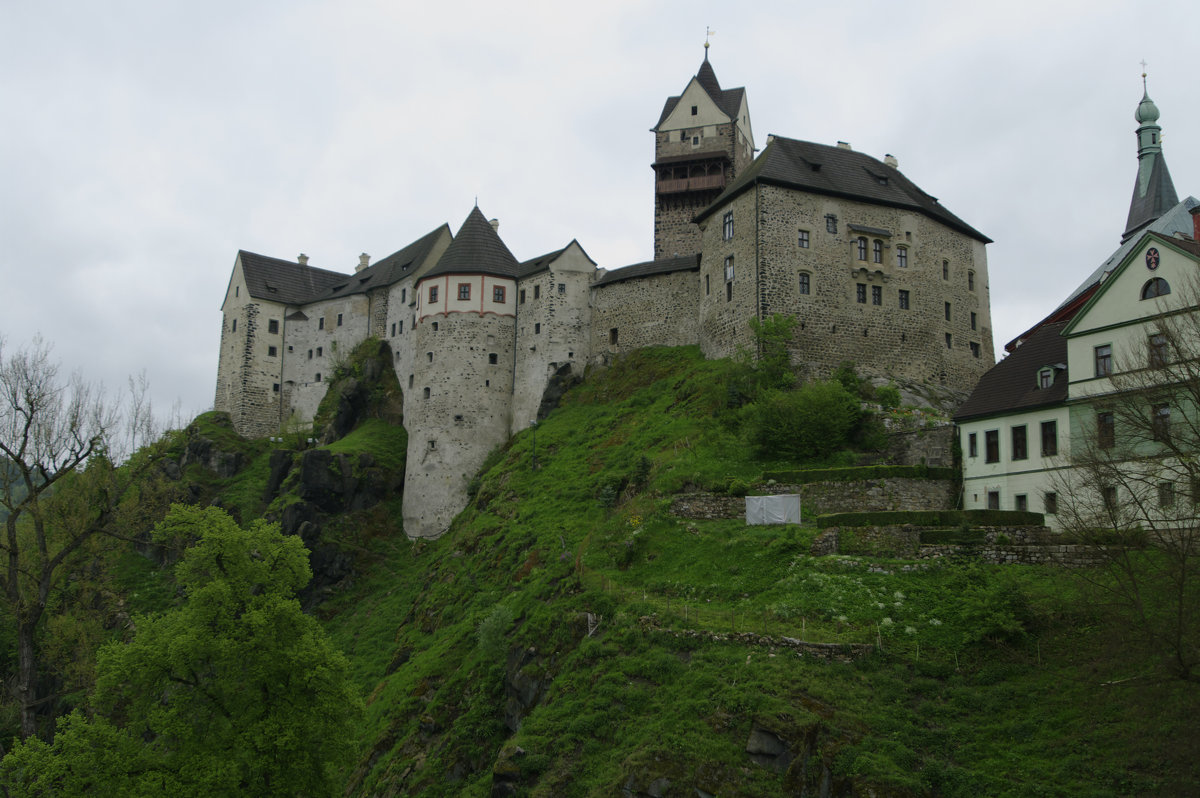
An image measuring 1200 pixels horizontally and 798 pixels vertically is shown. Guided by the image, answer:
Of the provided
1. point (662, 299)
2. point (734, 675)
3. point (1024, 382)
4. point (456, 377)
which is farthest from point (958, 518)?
point (456, 377)

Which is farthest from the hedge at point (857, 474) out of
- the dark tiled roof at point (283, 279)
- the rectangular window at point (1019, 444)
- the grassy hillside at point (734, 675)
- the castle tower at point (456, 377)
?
the dark tiled roof at point (283, 279)

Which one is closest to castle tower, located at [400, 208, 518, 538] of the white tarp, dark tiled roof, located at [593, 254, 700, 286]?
dark tiled roof, located at [593, 254, 700, 286]

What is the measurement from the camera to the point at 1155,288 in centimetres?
3350

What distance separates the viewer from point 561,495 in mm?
48500

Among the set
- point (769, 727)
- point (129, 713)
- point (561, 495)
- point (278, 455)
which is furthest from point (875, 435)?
point (278, 455)

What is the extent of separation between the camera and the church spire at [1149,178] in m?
66.8

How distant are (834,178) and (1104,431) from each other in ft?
92.4

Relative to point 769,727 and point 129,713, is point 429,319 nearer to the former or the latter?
point 129,713

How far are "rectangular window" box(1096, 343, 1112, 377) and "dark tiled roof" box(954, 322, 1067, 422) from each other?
4.85ft

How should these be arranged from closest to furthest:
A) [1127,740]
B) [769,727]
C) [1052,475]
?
[1127,740] < [769,727] < [1052,475]

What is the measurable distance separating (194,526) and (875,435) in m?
27.1

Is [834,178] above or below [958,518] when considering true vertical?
above

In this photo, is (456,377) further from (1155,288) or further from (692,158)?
(1155,288)

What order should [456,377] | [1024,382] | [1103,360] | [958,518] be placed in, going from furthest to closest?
1. [456,377]
2. [1024,382]
3. [1103,360]
4. [958,518]
